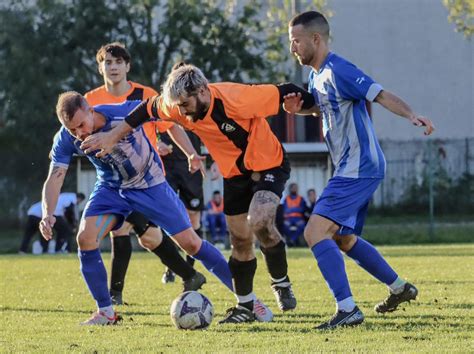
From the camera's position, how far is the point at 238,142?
7500mm

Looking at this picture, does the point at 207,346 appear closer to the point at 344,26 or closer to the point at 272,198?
the point at 272,198

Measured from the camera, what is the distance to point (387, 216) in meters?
27.1

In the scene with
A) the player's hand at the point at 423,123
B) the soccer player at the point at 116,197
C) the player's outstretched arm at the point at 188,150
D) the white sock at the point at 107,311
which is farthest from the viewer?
the player's outstretched arm at the point at 188,150

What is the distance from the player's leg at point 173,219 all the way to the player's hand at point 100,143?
76 centimetres

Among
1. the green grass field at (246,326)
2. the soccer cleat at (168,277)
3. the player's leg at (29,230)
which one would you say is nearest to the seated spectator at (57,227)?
the player's leg at (29,230)

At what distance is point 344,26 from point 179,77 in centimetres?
2594

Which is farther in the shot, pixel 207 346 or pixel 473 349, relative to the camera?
pixel 207 346

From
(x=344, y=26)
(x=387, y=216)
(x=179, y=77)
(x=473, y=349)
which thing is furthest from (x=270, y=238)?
(x=344, y=26)

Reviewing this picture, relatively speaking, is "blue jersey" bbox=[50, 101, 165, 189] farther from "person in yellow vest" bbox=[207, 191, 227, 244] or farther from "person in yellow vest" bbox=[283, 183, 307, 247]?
"person in yellow vest" bbox=[207, 191, 227, 244]

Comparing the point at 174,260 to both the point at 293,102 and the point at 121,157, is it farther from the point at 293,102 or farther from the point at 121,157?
the point at 293,102

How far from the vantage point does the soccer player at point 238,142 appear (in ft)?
23.5

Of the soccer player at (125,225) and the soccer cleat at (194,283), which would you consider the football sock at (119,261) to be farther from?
the soccer cleat at (194,283)

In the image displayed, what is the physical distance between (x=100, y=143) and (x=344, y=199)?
1.70m

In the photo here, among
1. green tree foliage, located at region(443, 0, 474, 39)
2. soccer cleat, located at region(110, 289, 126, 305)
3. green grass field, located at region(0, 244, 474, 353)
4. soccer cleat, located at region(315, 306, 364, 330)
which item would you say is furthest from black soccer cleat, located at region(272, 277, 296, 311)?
green tree foliage, located at region(443, 0, 474, 39)
